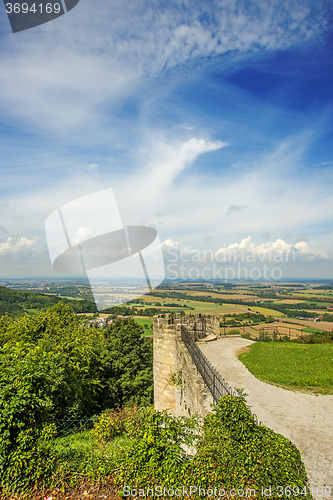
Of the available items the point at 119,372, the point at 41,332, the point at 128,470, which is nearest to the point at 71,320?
the point at 41,332

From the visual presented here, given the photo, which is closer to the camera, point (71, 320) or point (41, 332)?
Answer: point (41, 332)

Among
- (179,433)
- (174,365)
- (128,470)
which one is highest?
(179,433)

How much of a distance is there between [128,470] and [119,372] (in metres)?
22.5

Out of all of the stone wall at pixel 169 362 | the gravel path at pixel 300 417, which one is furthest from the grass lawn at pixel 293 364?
the stone wall at pixel 169 362

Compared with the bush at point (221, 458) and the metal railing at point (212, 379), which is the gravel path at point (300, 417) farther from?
the bush at point (221, 458)

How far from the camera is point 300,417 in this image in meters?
7.15

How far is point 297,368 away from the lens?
11.0 meters

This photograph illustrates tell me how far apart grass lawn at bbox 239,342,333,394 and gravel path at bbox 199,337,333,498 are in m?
0.55

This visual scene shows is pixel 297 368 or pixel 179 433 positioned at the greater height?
pixel 179 433

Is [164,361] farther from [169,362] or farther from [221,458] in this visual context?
[221,458]

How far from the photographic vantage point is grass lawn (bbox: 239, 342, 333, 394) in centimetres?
944

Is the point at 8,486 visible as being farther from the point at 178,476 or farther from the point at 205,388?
the point at 205,388

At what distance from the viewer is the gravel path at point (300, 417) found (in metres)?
5.20

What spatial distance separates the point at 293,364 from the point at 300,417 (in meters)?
4.87
